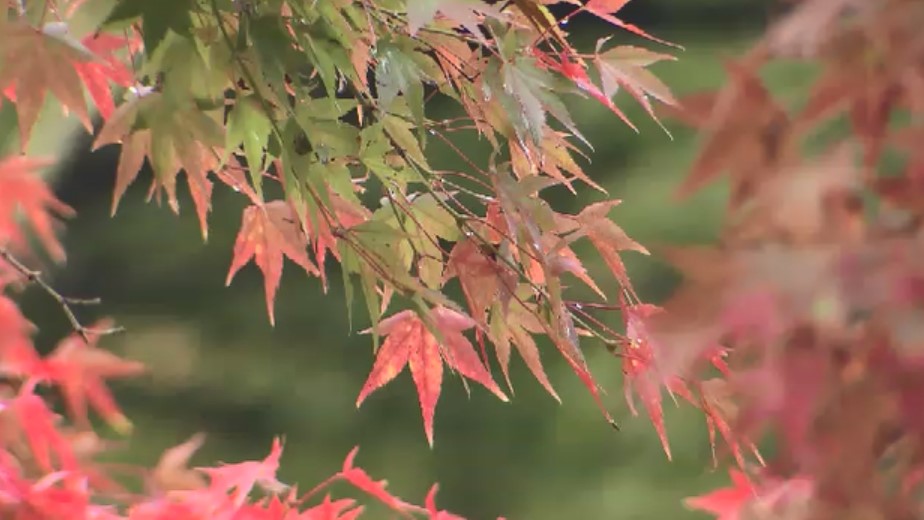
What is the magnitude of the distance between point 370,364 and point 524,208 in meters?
1.76

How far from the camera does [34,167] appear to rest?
3.56 feet

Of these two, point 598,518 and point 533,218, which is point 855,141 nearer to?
point 533,218

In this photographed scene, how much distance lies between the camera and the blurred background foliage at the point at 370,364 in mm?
A: 2002

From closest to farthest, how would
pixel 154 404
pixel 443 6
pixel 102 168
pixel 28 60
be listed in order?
pixel 443 6, pixel 28 60, pixel 154 404, pixel 102 168

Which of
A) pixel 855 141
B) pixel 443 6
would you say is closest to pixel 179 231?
pixel 443 6

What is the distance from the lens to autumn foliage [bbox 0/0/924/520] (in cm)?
32

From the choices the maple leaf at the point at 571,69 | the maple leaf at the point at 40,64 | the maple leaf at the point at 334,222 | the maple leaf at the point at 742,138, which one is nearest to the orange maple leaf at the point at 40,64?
the maple leaf at the point at 40,64

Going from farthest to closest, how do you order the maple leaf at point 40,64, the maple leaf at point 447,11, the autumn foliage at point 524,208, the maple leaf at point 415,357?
the maple leaf at point 415,357 → the maple leaf at point 40,64 → the maple leaf at point 447,11 → the autumn foliage at point 524,208

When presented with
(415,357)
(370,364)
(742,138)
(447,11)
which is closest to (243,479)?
(415,357)

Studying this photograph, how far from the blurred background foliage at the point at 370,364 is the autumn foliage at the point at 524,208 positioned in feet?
3.58

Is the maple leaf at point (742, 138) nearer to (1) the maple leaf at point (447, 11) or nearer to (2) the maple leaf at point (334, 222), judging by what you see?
(1) the maple leaf at point (447, 11)

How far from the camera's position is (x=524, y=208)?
63cm

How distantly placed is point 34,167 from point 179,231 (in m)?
1.51

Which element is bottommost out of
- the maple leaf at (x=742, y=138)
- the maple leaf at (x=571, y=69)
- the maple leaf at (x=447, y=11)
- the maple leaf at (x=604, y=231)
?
the maple leaf at (x=604, y=231)
